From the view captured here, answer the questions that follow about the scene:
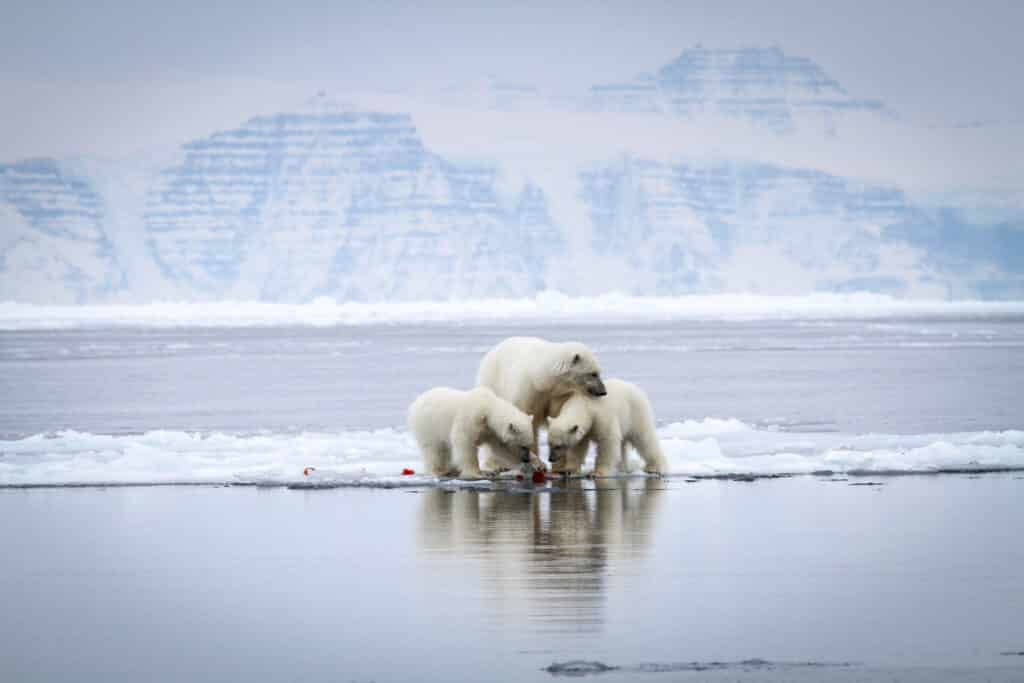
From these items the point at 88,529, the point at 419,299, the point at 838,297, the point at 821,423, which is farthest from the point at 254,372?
the point at 419,299

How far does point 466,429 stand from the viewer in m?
9.98

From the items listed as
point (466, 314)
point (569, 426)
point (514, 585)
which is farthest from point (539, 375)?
point (466, 314)

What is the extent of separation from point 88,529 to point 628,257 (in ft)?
617

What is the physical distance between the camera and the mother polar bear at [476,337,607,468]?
1016 centimetres

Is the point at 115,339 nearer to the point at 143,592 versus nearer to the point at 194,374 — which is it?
the point at 194,374

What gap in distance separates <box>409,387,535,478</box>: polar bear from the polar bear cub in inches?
11.6

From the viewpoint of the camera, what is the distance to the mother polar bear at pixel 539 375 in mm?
10164

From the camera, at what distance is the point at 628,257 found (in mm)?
195125

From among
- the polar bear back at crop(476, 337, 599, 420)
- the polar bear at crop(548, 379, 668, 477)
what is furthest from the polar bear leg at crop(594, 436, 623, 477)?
the polar bear back at crop(476, 337, 599, 420)

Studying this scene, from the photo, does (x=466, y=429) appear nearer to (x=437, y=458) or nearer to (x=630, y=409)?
(x=437, y=458)

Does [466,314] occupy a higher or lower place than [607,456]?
higher

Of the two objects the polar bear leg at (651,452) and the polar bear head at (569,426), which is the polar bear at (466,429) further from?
the polar bear leg at (651,452)

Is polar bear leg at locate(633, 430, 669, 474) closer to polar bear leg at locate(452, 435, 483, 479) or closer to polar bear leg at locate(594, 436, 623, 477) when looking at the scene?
polar bear leg at locate(594, 436, 623, 477)

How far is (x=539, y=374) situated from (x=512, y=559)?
338 cm
